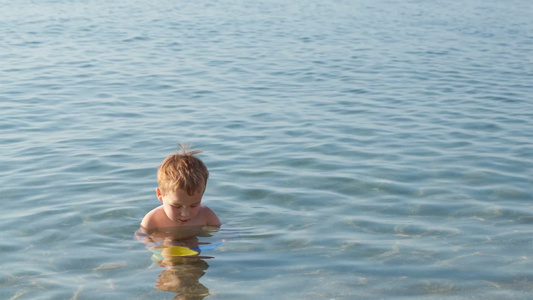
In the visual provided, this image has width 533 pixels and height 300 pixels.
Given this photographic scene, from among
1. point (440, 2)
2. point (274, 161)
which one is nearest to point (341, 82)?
point (274, 161)

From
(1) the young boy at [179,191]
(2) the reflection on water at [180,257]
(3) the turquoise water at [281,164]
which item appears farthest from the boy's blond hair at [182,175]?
(3) the turquoise water at [281,164]

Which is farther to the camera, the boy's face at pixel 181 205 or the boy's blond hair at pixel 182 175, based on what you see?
the boy's face at pixel 181 205

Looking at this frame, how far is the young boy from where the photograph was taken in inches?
222

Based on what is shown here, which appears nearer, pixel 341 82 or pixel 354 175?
pixel 354 175

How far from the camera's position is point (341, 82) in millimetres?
13945

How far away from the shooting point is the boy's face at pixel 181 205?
5750 millimetres

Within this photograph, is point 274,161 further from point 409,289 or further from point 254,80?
point 254,80

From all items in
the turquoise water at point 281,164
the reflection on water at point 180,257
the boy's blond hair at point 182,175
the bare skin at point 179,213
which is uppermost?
the boy's blond hair at point 182,175

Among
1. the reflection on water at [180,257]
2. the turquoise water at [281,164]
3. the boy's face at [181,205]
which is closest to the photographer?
the reflection on water at [180,257]

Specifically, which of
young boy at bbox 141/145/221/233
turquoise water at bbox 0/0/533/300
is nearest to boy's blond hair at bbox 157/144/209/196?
young boy at bbox 141/145/221/233

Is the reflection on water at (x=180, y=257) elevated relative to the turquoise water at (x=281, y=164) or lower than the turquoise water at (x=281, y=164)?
elevated

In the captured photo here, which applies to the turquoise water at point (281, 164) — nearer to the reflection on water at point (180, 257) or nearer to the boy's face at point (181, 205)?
the reflection on water at point (180, 257)

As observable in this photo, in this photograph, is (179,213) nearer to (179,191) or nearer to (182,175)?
(179,191)

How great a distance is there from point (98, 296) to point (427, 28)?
64.0 feet
